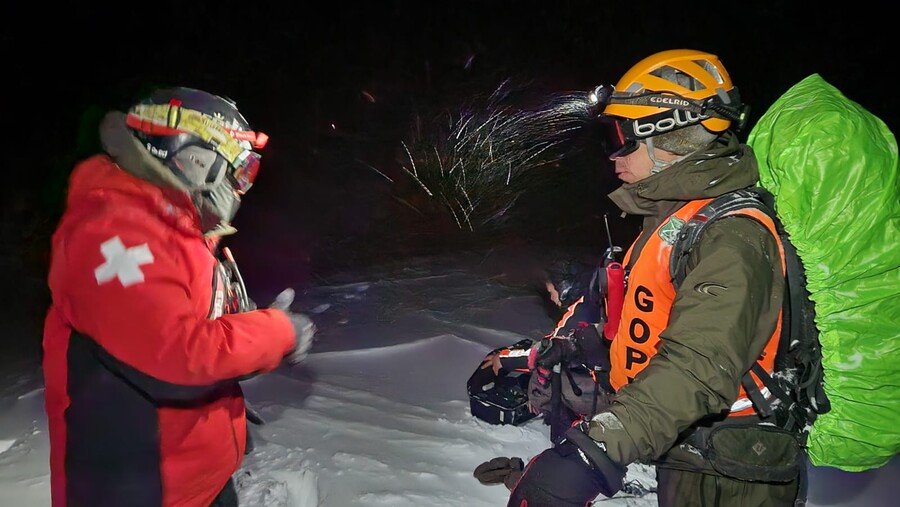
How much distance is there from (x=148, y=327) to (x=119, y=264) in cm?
21

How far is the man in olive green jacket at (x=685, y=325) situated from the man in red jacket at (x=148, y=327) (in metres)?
1.22

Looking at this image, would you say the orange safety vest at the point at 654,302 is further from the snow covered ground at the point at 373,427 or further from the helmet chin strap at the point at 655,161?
the snow covered ground at the point at 373,427

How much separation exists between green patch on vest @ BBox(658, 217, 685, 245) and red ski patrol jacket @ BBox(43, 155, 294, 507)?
1543mm

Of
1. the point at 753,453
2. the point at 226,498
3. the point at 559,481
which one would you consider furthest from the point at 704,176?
the point at 226,498

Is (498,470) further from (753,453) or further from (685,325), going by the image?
(685,325)

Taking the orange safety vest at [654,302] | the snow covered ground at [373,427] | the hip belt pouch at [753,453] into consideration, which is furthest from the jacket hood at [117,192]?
the hip belt pouch at [753,453]

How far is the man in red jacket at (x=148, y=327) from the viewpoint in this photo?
157 centimetres

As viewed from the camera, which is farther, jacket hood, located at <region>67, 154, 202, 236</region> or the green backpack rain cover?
the green backpack rain cover

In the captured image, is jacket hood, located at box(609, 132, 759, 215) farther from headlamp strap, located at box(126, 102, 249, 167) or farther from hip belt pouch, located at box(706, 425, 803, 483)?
headlamp strap, located at box(126, 102, 249, 167)

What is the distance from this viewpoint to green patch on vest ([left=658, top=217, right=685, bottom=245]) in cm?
200

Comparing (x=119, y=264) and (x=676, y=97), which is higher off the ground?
(x=676, y=97)

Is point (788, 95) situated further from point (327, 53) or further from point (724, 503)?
point (327, 53)

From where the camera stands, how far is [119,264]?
154 cm

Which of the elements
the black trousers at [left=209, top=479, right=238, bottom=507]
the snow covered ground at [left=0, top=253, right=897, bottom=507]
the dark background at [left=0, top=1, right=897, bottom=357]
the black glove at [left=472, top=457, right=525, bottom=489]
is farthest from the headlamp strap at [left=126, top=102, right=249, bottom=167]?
the dark background at [left=0, top=1, right=897, bottom=357]
